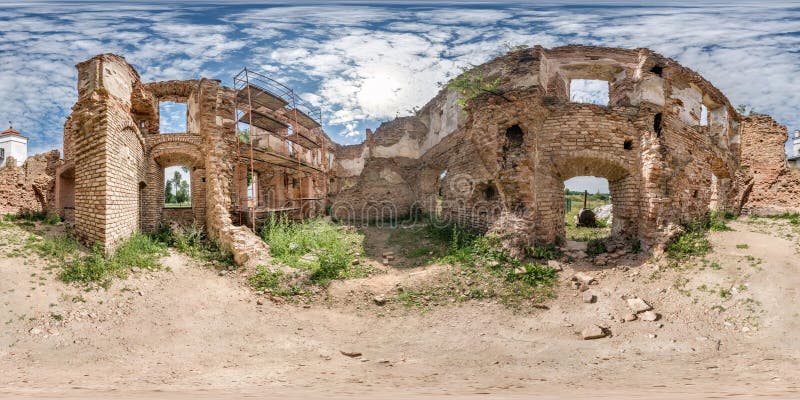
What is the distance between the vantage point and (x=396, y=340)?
4.85 metres

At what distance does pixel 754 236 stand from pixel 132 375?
12464 millimetres

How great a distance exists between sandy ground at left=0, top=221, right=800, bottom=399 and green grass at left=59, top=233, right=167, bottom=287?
0.71ft

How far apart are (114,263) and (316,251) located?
404 cm

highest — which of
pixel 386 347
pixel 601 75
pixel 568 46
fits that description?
pixel 568 46

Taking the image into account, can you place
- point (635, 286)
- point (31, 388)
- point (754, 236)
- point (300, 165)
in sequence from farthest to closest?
point (300, 165), point (754, 236), point (635, 286), point (31, 388)

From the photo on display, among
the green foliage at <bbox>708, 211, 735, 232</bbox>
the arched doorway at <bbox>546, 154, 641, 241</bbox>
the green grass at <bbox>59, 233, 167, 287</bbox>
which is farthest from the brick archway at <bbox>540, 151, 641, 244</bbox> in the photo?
the green grass at <bbox>59, 233, 167, 287</bbox>

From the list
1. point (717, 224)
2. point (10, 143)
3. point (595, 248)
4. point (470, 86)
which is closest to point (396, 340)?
point (595, 248)

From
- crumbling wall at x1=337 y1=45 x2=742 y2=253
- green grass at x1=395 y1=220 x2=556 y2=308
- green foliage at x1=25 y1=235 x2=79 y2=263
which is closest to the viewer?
green foliage at x1=25 y1=235 x2=79 y2=263

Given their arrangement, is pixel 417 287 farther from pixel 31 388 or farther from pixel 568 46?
pixel 568 46

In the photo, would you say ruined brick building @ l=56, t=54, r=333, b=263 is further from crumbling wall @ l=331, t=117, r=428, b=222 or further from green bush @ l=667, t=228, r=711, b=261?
green bush @ l=667, t=228, r=711, b=261

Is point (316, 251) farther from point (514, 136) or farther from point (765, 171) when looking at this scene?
point (765, 171)

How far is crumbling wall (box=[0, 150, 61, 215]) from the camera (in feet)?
36.3

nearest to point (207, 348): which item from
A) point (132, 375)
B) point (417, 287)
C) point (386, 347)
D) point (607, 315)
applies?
point (132, 375)

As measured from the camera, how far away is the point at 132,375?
350 cm
